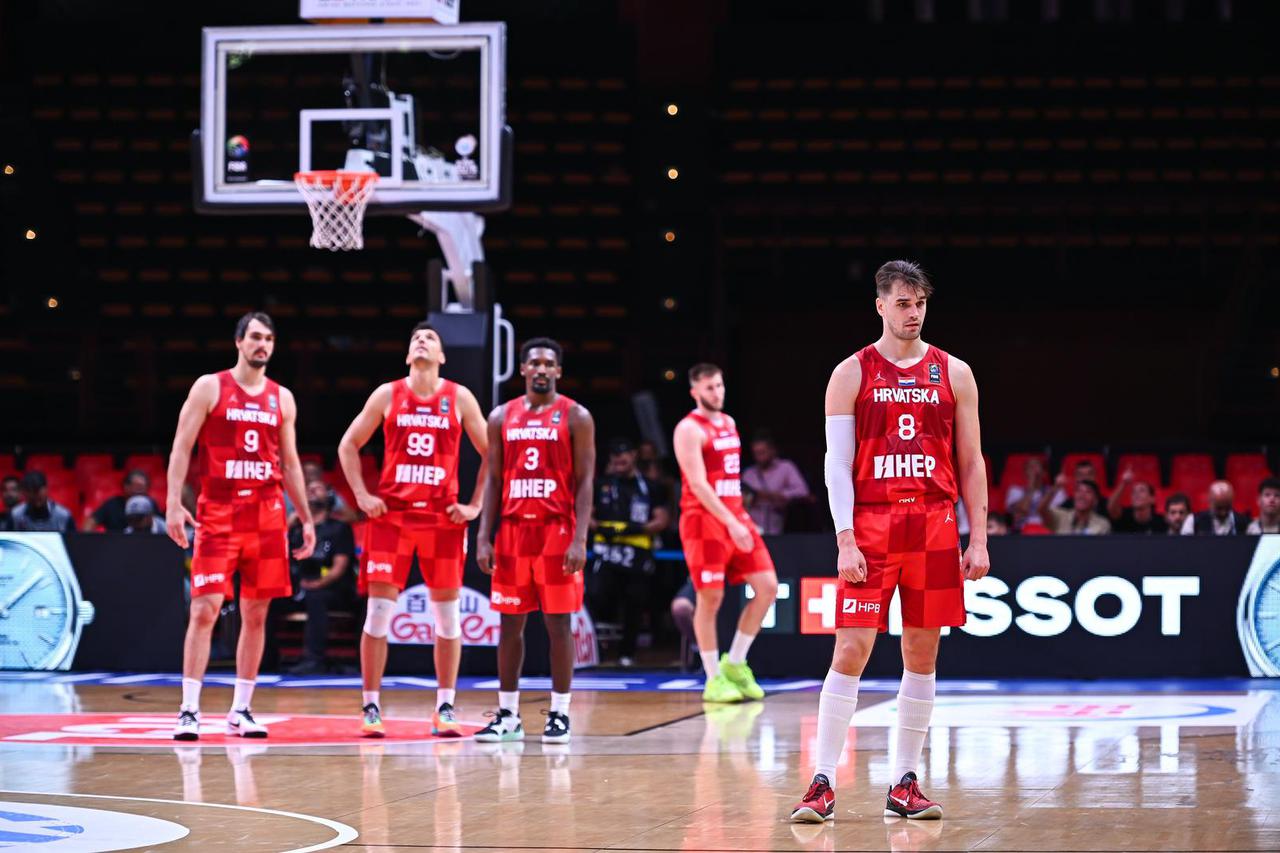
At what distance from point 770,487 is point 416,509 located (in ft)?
21.3

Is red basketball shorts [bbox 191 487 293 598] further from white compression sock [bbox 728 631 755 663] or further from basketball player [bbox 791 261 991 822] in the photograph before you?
basketball player [bbox 791 261 991 822]

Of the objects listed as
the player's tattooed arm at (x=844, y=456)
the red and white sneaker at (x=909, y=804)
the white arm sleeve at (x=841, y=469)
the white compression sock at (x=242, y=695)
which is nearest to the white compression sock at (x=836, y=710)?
the red and white sneaker at (x=909, y=804)

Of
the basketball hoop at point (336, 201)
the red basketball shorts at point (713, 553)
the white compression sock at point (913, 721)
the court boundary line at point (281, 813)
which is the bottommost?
the court boundary line at point (281, 813)

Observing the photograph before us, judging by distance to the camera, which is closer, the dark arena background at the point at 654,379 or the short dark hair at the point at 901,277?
the short dark hair at the point at 901,277

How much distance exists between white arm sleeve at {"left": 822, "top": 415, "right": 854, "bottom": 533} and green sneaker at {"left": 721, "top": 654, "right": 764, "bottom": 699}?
4693mm

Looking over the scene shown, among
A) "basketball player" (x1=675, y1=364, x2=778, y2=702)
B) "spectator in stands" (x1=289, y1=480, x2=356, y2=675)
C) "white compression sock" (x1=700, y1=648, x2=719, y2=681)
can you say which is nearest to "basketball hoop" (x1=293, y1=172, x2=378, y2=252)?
"spectator in stands" (x1=289, y1=480, x2=356, y2=675)

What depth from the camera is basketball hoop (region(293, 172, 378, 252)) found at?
40.6 feet

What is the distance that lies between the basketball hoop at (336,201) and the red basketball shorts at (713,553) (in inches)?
127

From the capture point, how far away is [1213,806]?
6.55 m

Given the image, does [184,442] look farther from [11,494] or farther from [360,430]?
[11,494]

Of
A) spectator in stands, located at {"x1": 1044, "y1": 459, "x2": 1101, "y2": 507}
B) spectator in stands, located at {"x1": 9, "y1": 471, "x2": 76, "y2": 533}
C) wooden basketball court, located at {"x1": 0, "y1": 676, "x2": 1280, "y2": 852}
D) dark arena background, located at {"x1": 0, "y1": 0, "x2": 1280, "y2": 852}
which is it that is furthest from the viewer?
spectator in stands, located at {"x1": 9, "y1": 471, "x2": 76, "y2": 533}

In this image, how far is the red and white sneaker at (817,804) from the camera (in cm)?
633

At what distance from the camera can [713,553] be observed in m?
11.2

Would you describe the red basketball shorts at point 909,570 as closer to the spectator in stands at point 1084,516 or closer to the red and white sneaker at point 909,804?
the red and white sneaker at point 909,804
